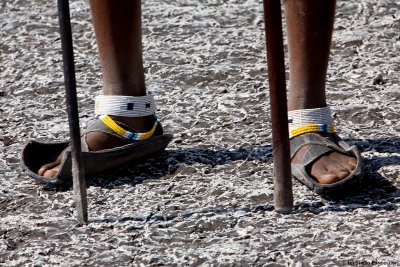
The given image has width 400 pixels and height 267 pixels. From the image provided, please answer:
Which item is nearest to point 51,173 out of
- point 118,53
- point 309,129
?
point 118,53

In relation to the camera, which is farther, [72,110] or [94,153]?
[94,153]

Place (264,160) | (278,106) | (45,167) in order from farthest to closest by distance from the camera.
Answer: (264,160) < (45,167) < (278,106)

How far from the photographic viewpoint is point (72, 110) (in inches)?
94.5

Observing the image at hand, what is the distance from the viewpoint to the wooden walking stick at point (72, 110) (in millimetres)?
2354

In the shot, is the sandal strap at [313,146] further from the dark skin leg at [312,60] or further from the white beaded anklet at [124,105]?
the white beaded anklet at [124,105]

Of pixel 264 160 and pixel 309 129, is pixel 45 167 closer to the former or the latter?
pixel 264 160

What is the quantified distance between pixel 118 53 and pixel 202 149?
41 cm

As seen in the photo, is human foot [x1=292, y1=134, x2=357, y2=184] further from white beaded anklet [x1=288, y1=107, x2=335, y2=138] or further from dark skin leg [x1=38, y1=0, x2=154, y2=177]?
dark skin leg [x1=38, y1=0, x2=154, y2=177]

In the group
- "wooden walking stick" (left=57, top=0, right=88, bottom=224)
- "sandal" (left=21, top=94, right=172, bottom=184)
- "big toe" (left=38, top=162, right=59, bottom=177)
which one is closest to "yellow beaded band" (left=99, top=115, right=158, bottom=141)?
"sandal" (left=21, top=94, right=172, bottom=184)

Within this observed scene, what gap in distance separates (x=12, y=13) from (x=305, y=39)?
75.0 inches

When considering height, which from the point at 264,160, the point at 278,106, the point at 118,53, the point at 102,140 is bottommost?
the point at 264,160

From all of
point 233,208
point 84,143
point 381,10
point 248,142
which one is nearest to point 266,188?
point 233,208

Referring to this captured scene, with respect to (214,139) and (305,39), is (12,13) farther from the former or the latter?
(305,39)

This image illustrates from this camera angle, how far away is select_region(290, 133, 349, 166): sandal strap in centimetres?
261
